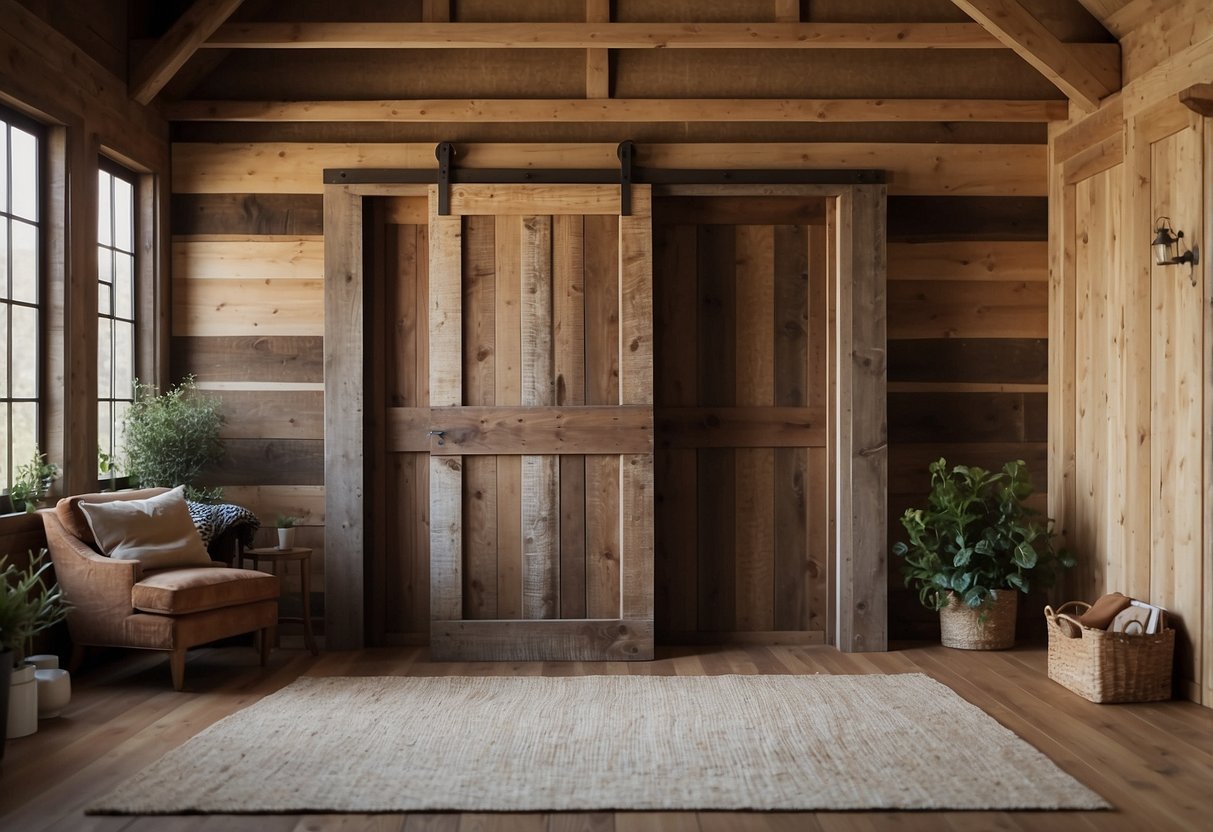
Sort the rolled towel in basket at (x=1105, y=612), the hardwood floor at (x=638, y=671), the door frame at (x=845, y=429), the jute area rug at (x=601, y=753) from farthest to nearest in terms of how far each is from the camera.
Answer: the door frame at (x=845, y=429) < the rolled towel in basket at (x=1105, y=612) < the jute area rug at (x=601, y=753) < the hardwood floor at (x=638, y=671)

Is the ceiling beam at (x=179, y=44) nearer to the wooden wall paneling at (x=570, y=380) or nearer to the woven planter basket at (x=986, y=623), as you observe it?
the wooden wall paneling at (x=570, y=380)

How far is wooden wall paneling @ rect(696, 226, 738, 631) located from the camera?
5.55 meters

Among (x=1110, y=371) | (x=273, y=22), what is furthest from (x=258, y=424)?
(x=1110, y=371)

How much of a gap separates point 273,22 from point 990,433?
4320 mm

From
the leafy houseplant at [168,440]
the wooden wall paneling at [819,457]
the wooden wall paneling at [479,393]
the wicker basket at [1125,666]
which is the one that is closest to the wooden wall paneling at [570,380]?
the wooden wall paneling at [479,393]

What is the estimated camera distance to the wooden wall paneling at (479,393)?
529 cm

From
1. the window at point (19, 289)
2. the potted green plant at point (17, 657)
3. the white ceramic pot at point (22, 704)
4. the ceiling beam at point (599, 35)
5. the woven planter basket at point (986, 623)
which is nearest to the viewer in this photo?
the potted green plant at point (17, 657)

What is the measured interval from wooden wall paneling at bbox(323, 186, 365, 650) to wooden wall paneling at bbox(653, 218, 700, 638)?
5.09 ft

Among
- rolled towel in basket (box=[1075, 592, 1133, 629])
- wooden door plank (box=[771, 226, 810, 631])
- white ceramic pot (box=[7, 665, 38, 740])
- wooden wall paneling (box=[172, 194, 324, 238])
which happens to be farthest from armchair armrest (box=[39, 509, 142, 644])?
rolled towel in basket (box=[1075, 592, 1133, 629])

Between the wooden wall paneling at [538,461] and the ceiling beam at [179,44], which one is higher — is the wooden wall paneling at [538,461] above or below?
below

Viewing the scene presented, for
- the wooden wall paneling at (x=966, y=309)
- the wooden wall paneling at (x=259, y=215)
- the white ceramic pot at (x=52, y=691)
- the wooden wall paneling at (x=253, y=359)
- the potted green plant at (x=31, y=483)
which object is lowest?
the white ceramic pot at (x=52, y=691)

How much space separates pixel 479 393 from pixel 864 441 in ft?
6.50

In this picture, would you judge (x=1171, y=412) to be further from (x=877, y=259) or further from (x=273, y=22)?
(x=273, y=22)

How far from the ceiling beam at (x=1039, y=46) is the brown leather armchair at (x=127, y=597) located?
4.38m
